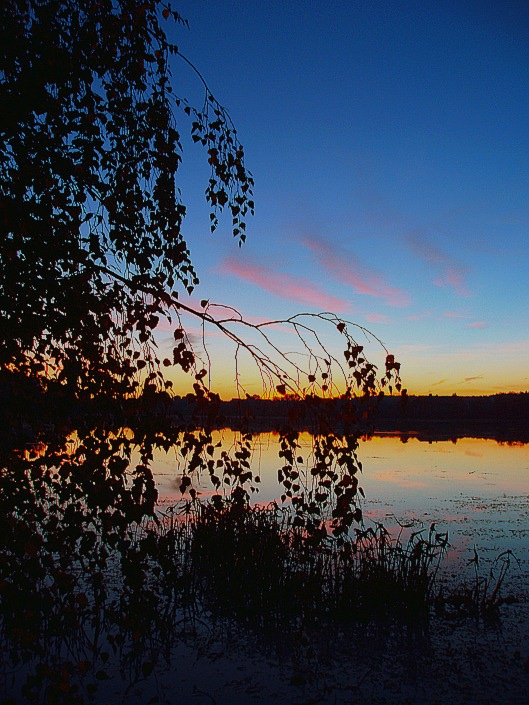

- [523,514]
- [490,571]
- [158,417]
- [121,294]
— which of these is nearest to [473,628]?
→ [490,571]

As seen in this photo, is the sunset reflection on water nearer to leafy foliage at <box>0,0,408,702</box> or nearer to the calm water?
the calm water

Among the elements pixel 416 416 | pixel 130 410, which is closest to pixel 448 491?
pixel 130 410

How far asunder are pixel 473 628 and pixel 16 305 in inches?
235

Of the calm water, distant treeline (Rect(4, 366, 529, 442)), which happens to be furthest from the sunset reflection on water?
distant treeline (Rect(4, 366, 529, 442))

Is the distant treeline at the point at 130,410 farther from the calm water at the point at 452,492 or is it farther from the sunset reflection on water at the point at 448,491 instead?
the sunset reflection on water at the point at 448,491

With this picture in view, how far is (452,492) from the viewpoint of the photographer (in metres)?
17.2

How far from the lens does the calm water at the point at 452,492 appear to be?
35.4ft

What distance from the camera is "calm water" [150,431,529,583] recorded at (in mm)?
10805

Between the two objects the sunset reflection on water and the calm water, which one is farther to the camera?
the sunset reflection on water

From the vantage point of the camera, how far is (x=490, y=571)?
8438mm

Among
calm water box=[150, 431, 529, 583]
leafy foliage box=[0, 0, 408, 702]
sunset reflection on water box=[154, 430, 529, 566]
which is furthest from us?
sunset reflection on water box=[154, 430, 529, 566]

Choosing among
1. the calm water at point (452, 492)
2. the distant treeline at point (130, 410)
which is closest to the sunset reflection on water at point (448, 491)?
the calm water at point (452, 492)

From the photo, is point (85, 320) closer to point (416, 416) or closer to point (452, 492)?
point (452, 492)

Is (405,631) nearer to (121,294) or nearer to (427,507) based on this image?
(121,294)
